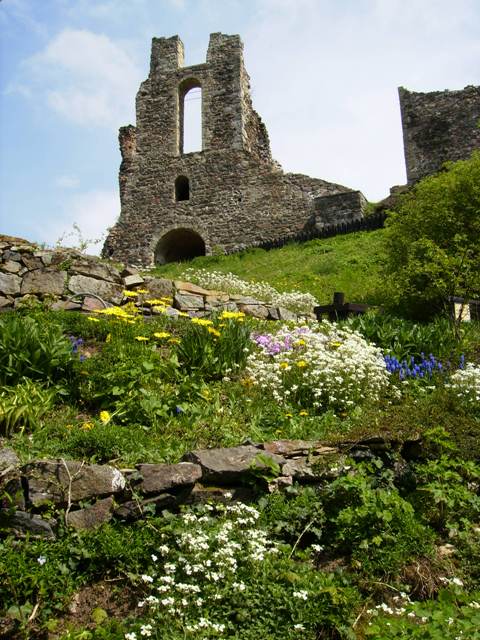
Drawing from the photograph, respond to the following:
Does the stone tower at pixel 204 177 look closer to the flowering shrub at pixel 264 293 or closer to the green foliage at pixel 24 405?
the flowering shrub at pixel 264 293

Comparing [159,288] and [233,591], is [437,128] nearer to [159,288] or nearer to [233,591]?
[159,288]

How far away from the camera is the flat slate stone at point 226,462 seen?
16.9 ft

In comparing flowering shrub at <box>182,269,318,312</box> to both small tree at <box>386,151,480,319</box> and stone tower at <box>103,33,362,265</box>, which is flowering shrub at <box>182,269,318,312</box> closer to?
small tree at <box>386,151,480,319</box>

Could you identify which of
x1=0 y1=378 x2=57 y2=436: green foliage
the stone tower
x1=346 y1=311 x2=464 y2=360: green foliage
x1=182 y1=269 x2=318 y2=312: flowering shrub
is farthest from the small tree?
the stone tower

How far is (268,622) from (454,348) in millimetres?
6116

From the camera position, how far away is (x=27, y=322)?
7793mm

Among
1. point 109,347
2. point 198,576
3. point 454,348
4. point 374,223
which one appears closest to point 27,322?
point 109,347

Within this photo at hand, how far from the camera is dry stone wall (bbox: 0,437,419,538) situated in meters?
4.66

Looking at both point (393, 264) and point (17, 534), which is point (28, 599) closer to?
point (17, 534)

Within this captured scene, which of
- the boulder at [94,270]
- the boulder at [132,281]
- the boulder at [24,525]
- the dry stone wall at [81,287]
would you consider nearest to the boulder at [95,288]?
the dry stone wall at [81,287]

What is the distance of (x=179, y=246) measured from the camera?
26422 mm

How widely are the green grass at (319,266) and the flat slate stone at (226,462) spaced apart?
8451mm

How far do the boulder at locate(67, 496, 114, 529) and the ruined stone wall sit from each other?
67.6ft

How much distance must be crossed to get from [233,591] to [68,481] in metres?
1.45
